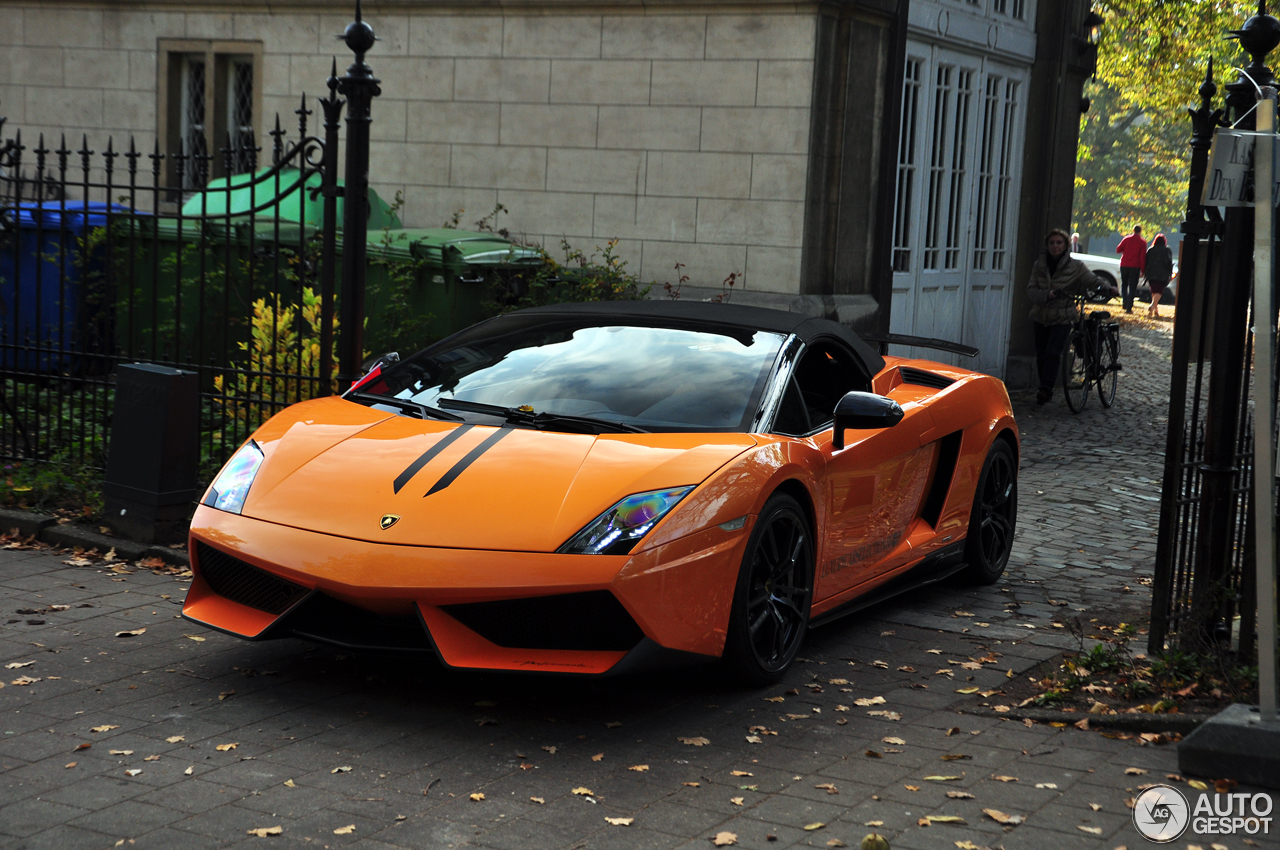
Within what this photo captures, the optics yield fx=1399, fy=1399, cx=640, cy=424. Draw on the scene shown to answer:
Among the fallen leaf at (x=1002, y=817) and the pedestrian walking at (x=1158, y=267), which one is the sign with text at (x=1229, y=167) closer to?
the fallen leaf at (x=1002, y=817)

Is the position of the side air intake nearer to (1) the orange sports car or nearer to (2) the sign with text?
(1) the orange sports car

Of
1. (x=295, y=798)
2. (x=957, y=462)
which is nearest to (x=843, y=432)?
(x=957, y=462)

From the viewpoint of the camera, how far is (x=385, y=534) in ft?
14.9

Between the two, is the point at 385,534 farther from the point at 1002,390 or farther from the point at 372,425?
the point at 1002,390

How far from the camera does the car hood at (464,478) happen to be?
178 inches

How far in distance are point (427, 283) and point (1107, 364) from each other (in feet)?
27.6

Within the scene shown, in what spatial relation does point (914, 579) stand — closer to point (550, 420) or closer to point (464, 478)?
point (550, 420)

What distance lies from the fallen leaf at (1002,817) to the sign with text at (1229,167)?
213 cm

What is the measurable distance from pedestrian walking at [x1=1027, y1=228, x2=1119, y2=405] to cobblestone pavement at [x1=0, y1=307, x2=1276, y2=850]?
943cm

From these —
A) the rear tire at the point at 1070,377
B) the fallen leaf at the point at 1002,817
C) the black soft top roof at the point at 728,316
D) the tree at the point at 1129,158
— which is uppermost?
the tree at the point at 1129,158

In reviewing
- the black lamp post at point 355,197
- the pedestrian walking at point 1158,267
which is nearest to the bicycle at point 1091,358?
the black lamp post at point 355,197

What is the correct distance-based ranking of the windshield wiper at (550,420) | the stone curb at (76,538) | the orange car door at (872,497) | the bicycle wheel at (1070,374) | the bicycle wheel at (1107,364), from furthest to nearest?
the bicycle wheel at (1107,364)
the bicycle wheel at (1070,374)
the stone curb at (76,538)
the orange car door at (872,497)
the windshield wiper at (550,420)

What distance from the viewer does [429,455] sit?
488 cm

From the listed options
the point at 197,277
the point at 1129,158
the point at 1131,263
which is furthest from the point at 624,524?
the point at 1129,158
